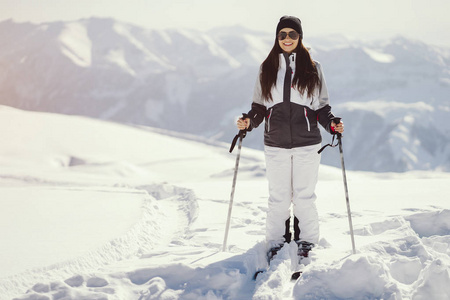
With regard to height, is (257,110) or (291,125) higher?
(257,110)

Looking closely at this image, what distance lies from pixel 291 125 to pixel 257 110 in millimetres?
327

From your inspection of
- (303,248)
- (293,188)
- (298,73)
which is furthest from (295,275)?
(298,73)

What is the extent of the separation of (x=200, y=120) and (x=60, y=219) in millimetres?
123930

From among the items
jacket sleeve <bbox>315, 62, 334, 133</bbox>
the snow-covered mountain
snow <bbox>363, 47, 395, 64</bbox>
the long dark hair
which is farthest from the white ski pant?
snow <bbox>363, 47, 395, 64</bbox>

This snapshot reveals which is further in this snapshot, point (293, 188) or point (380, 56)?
point (380, 56)

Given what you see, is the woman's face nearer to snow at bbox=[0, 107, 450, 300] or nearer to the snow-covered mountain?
snow at bbox=[0, 107, 450, 300]

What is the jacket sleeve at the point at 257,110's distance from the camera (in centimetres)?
377

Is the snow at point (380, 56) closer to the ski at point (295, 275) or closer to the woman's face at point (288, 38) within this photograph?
the woman's face at point (288, 38)

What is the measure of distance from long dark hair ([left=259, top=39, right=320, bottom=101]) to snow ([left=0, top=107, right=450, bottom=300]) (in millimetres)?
1286

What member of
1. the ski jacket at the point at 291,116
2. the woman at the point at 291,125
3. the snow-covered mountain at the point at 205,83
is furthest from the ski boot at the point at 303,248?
the snow-covered mountain at the point at 205,83

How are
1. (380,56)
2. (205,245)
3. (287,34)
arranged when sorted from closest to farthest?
(287,34)
(205,245)
(380,56)

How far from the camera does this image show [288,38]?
3744mm

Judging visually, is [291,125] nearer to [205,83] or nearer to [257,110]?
[257,110]

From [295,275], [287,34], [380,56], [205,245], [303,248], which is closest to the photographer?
[295,275]
